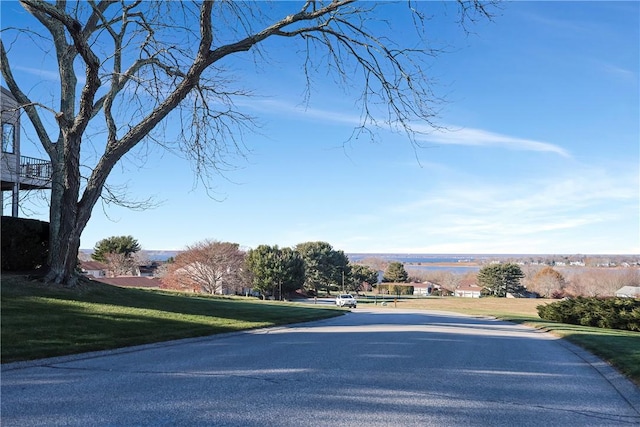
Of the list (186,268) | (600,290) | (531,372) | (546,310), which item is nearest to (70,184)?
(531,372)

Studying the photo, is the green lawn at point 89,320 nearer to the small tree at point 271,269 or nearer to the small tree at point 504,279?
the small tree at point 271,269

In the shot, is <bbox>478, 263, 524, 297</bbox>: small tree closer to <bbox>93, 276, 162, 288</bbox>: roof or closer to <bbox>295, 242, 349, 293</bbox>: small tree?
<bbox>295, 242, 349, 293</bbox>: small tree

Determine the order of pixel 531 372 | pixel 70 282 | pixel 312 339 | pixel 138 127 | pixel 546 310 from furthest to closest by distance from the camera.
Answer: pixel 546 310 < pixel 70 282 < pixel 138 127 < pixel 312 339 < pixel 531 372

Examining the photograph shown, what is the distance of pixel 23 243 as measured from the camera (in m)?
16.6

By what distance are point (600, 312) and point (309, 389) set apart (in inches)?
865

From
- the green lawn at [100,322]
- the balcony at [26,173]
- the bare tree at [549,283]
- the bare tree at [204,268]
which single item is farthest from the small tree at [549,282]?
the balcony at [26,173]

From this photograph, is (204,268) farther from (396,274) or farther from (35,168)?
(396,274)

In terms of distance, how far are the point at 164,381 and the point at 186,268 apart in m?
52.1

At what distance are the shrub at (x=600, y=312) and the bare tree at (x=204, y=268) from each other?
124 ft

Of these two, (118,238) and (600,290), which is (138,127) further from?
(600,290)

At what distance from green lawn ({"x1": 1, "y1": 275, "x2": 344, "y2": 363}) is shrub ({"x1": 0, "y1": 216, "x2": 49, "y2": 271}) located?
157 cm

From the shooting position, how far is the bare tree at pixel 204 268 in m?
56.7

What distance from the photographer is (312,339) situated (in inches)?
487

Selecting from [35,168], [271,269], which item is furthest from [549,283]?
[35,168]
